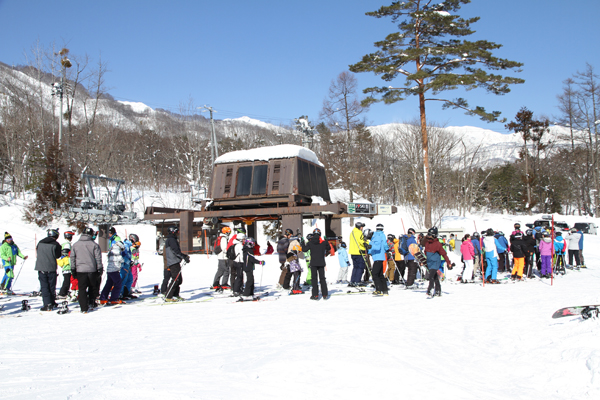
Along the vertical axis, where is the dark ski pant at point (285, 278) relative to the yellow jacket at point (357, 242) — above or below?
below

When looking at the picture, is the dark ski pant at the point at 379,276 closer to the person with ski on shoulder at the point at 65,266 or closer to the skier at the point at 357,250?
the skier at the point at 357,250

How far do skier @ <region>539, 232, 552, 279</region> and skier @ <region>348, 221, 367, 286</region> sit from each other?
22.8 ft

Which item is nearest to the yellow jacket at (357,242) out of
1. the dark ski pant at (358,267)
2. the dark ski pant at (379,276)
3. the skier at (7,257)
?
the dark ski pant at (358,267)

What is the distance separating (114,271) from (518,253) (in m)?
12.2

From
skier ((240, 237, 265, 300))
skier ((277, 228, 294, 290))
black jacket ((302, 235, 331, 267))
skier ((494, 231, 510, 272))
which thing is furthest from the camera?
skier ((494, 231, 510, 272))

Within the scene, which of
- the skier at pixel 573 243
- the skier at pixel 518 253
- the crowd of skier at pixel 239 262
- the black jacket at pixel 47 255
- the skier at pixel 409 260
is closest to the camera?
the black jacket at pixel 47 255

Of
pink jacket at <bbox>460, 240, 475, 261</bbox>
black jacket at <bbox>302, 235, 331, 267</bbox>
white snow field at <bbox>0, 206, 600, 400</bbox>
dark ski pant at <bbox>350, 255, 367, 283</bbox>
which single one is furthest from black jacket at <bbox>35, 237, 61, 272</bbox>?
pink jacket at <bbox>460, 240, 475, 261</bbox>

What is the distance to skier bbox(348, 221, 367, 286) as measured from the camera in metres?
10.9

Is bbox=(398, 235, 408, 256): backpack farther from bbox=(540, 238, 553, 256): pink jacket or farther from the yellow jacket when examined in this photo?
bbox=(540, 238, 553, 256): pink jacket

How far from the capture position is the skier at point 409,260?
11.9 metres

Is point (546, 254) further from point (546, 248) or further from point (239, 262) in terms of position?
point (239, 262)

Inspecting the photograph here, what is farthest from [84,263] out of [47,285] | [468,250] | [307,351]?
[468,250]

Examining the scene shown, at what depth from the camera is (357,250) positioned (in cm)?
1133

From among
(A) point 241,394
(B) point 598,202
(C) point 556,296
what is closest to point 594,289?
(C) point 556,296
